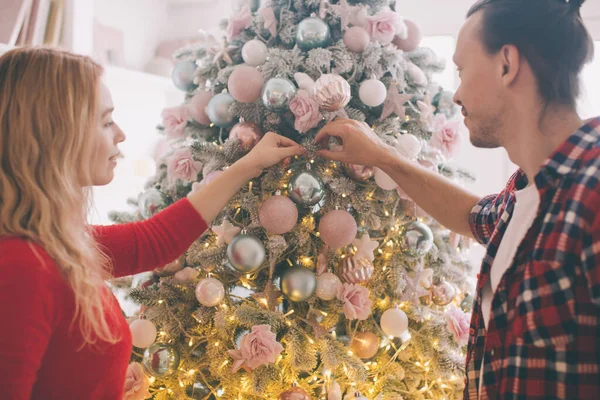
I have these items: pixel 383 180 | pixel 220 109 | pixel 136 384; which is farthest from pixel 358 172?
pixel 136 384

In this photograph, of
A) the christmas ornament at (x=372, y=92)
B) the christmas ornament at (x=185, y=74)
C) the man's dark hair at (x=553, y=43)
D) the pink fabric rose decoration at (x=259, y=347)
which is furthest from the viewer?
the christmas ornament at (x=185, y=74)

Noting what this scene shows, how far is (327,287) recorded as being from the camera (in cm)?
121

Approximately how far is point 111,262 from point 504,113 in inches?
36.5

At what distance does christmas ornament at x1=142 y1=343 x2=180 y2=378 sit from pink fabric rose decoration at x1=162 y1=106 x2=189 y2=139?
22.9 inches

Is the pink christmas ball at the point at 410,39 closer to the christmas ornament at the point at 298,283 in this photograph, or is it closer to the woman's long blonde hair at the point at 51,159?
the christmas ornament at the point at 298,283

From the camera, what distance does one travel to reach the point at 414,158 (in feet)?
4.34

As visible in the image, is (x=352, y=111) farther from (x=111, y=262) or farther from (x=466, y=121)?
(x=111, y=262)

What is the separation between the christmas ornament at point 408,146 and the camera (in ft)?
4.19

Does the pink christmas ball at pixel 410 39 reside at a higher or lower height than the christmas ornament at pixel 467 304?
higher

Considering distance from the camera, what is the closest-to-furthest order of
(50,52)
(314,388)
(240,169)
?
(50,52) < (240,169) < (314,388)

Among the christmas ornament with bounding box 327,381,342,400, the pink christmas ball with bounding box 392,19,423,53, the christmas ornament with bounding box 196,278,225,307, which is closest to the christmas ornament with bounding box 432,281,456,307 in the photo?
the christmas ornament with bounding box 327,381,342,400

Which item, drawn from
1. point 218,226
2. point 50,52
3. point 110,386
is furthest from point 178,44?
point 110,386

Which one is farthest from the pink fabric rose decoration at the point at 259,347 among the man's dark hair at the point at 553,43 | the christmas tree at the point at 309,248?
the man's dark hair at the point at 553,43

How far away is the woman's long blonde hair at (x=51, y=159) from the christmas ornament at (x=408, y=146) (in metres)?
0.74
